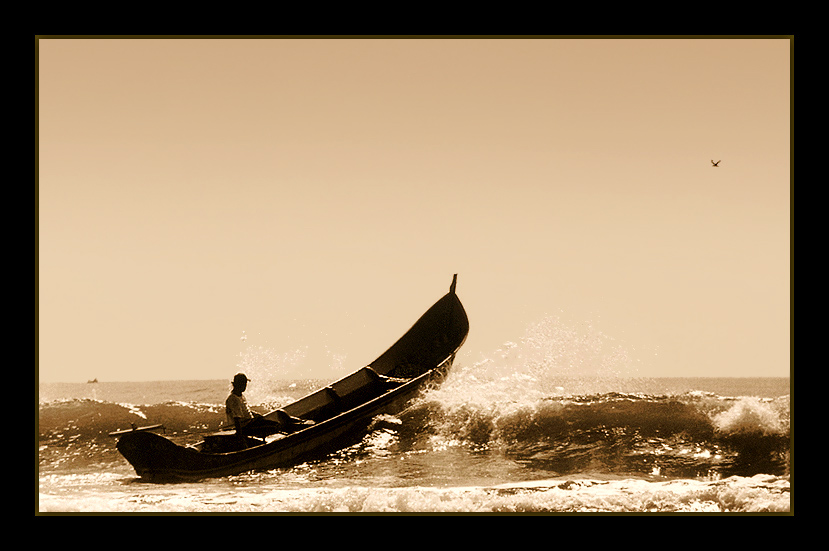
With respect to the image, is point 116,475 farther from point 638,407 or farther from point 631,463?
point 638,407

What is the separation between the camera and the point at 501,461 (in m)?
9.09

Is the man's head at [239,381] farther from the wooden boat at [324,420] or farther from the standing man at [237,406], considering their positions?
the wooden boat at [324,420]

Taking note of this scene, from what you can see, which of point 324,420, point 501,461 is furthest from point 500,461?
point 324,420

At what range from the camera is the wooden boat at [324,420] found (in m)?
7.89

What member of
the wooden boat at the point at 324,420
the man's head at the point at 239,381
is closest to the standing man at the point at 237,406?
the man's head at the point at 239,381

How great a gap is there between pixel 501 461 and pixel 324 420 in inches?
94.7

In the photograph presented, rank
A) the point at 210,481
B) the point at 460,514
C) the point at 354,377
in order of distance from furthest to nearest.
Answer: the point at 354,377 < the point at 210,481 < the point at 460,514

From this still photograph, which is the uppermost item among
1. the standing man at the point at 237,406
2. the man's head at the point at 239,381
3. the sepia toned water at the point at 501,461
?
the man's head at the point at 239,381

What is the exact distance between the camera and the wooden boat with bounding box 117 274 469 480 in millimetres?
7891

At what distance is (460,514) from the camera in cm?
714

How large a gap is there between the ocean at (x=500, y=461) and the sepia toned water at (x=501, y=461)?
20mm

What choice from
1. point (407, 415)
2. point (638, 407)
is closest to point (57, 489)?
point (407, 415)

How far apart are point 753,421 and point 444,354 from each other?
453cm

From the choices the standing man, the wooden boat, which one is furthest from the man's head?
the wooden boat
